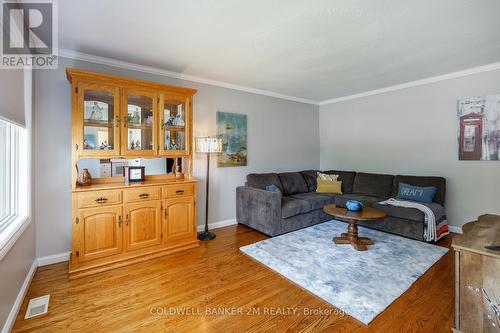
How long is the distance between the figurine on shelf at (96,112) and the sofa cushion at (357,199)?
3650 millimetres

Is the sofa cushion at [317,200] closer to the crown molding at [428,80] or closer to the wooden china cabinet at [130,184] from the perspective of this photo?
the wooden china cabinet at [130,184]

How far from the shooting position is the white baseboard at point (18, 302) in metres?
1.66

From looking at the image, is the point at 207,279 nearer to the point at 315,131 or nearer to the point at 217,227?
the point at 217,227

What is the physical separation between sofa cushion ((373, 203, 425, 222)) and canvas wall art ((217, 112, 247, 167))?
94.8 inches

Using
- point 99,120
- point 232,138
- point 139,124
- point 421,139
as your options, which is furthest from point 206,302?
point 421,139

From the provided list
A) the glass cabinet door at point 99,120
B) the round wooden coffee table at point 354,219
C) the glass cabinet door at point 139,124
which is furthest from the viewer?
the round wooden coffee table at point 354,219

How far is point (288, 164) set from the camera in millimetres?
5066

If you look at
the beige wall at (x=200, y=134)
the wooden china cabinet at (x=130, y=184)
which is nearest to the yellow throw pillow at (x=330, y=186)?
the beige wall at (x=200, y=134)

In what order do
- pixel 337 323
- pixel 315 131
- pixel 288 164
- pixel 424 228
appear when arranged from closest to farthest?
1. pixel 337 323
2. pixel 424 228
3. pixel 288 164
4. pixel 315 131

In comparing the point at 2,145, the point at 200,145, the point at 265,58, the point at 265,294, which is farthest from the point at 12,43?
the point at 265,294

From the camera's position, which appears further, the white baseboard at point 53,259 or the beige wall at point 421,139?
the beige wall at point 421,139

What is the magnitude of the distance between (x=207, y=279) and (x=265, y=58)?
2.68 metres

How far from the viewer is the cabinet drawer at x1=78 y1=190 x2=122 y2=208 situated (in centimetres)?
249

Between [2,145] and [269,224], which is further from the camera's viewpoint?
[269,224]
